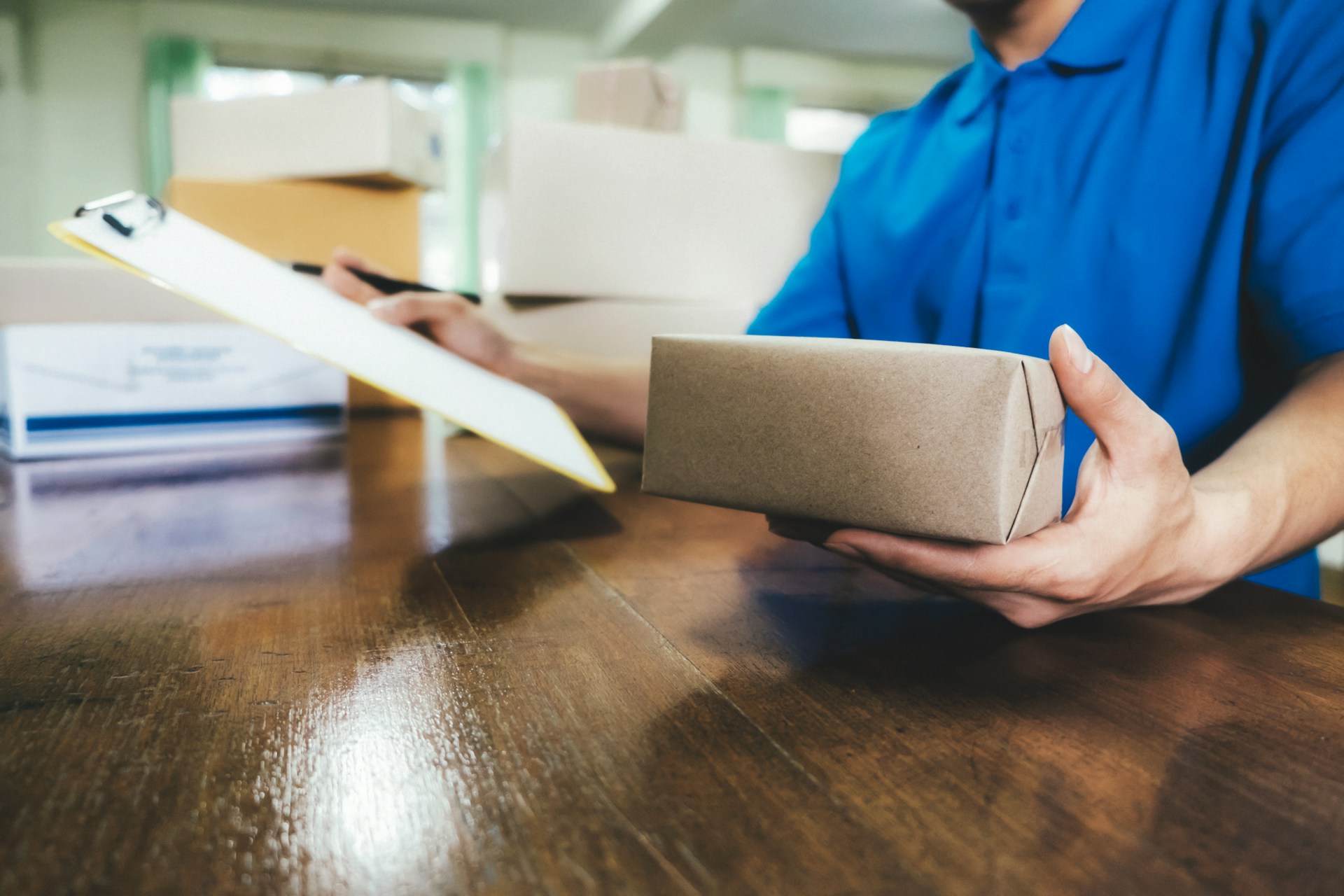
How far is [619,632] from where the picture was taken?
28 centimetres

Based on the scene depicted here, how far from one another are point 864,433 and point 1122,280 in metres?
0.45

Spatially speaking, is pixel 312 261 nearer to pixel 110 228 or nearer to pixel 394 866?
pixel 110 228

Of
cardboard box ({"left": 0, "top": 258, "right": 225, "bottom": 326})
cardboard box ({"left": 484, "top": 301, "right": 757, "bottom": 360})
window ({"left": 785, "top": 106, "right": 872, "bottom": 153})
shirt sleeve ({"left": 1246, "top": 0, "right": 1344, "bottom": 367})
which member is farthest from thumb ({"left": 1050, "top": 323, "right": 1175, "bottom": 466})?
window ({"left": 785, "top": 106, "right": 872, "bottom": 153})

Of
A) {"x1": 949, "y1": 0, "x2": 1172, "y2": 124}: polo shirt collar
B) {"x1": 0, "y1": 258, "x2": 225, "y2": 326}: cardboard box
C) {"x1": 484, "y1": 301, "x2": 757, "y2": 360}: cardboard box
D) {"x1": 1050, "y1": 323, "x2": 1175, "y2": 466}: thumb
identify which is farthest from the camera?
{"x1": 484, "y1": 301, "x2": 757, "y2": 360}: cardboard box

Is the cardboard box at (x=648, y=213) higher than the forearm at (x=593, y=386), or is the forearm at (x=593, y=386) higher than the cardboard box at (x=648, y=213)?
the cardboard box at (x=648, y=213)

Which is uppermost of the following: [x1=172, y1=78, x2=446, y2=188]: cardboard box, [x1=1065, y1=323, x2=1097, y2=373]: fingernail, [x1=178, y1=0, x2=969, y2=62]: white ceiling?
[x1=178, y1=0, x2=969, y2=62]: white ceiling

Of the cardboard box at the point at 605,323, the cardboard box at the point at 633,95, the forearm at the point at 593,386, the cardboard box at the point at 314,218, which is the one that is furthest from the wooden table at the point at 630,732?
the cardboard box at the point at 633,95

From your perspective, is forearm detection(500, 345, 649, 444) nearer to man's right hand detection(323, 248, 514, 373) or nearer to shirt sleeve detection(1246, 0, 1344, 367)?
man's right hand detection(323, 248, 514, 373)

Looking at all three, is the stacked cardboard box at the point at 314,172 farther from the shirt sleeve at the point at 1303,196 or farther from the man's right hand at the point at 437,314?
the shirt sleeve at the point at 1303,196

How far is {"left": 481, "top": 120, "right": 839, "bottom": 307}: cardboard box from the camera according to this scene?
0.90 metres

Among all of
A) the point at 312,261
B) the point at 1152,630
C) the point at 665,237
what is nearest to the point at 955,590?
the point at 1152,630

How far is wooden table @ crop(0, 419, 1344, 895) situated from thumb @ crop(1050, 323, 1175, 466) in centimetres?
7

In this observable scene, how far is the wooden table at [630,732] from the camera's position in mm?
156

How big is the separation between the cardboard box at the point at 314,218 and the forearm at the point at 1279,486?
0.96m
